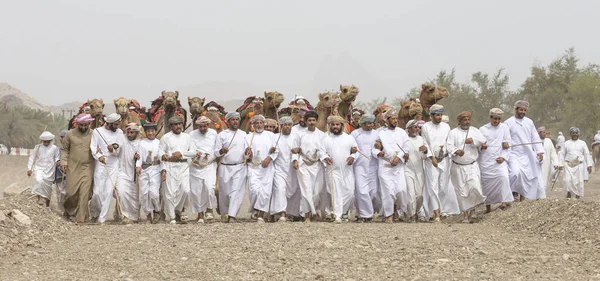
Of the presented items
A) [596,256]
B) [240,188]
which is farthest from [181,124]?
[596,256]

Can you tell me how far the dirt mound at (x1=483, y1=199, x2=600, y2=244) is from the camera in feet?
33.2

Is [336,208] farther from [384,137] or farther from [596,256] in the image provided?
[596,256]

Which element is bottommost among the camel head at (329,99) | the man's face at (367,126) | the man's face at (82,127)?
the man's face at (82,127)

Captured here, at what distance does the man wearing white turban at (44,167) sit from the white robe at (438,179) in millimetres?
6124

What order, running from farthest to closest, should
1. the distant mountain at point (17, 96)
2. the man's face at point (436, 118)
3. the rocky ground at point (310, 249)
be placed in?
the distant mountain at point (17, 96) → the man's face at point (436, 118) → the rocky ground at point (310, 249)

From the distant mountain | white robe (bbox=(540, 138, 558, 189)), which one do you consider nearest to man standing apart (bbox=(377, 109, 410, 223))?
white robe (bbox=(540, 138, 558, 189))

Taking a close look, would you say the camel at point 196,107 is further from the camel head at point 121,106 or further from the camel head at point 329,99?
the camel head at point 329,99

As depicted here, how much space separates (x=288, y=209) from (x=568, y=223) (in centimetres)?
432

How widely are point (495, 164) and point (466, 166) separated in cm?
48

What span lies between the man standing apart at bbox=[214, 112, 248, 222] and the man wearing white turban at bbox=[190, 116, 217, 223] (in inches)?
5.5

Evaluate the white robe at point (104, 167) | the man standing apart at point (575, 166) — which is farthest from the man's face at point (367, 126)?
the man standing apart at point (575, 166)

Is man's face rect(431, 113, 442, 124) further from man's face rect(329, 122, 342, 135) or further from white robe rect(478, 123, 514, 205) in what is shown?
man's face rect(329, 122, 342, 135)

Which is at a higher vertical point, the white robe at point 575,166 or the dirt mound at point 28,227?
the white robe at point 575,166

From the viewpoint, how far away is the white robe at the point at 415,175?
1285 cm
